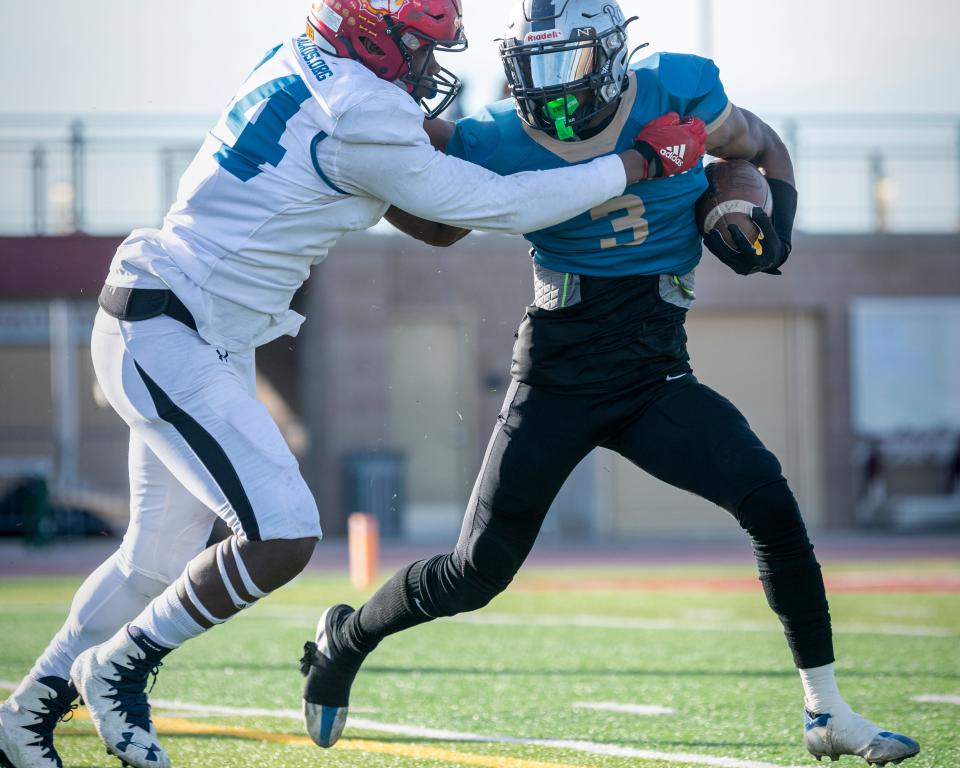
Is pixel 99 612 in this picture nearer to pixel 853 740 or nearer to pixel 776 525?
pixel 776 525

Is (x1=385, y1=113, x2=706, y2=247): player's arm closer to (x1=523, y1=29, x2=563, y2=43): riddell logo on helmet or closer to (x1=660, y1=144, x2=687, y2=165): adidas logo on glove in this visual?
(x1=660, y1=144, x2=687, y2=165): adidas logo on glove

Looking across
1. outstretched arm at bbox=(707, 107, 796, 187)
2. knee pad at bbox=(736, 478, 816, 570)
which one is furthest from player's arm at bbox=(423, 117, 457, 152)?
knee pad at bbox=(736, 478, 816, 570)

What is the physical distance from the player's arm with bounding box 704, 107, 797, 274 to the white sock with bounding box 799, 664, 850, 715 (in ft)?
3.44

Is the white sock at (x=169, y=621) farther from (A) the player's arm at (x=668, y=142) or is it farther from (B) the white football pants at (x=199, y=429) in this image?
(A) the player's arm at (x=668, y=142)

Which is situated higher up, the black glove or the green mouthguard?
the green mouthguard

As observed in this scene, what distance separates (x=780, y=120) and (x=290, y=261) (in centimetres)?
1705

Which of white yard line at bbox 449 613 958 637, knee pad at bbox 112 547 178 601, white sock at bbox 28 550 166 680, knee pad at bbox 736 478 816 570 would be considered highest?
knee pad at bbox 736 478 816 570

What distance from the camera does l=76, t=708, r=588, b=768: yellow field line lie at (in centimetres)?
378

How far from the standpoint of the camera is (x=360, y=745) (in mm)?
4129

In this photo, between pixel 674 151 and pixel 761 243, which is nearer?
pixel 674 151

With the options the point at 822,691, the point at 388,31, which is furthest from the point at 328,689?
the point at 388,31

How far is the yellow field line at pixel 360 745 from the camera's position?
3.78 meters

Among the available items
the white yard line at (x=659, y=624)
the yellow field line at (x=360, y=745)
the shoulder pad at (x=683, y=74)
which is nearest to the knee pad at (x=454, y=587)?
the yellow field line at (x=360, y=745)

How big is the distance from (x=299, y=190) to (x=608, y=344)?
0.91m
